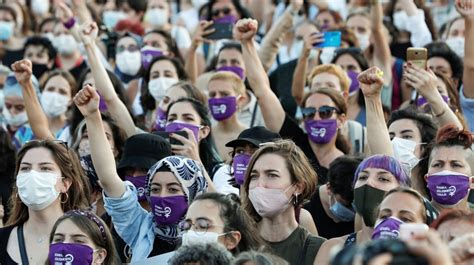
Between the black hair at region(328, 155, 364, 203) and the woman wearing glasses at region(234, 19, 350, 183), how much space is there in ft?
2.70

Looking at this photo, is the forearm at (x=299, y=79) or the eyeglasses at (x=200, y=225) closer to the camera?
the eyeglasses at (x=200, y=225)

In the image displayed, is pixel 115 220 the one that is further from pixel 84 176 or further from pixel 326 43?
pixel 326 43

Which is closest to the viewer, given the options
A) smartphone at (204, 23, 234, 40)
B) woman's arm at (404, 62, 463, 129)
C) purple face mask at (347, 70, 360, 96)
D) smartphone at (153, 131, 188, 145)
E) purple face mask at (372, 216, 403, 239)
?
purple face mask at (372, 216, 403, 239)

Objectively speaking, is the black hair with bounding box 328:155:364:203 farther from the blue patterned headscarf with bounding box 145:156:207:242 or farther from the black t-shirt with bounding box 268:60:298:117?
the black t-shirt with bounding box 268:60:298:117

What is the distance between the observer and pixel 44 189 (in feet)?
24.6

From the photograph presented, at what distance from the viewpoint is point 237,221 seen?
21.7 ft

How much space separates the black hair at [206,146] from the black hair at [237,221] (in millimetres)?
2122

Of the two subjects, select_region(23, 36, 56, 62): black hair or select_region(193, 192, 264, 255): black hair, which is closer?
select_region(193, 192, 264, 255): black hair

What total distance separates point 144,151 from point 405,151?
173 centimetres

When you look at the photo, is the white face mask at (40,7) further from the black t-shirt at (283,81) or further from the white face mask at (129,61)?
the black t-shirt at (283,81)

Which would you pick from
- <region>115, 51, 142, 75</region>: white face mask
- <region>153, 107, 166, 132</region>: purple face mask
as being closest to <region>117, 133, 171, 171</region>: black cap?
<region>153, 107, 166, 132</region>: purple face mask

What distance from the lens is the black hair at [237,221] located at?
6555mm

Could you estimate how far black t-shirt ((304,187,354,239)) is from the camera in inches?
318

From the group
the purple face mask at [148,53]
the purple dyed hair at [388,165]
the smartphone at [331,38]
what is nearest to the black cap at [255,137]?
the purple dyed hair at [388,165]
